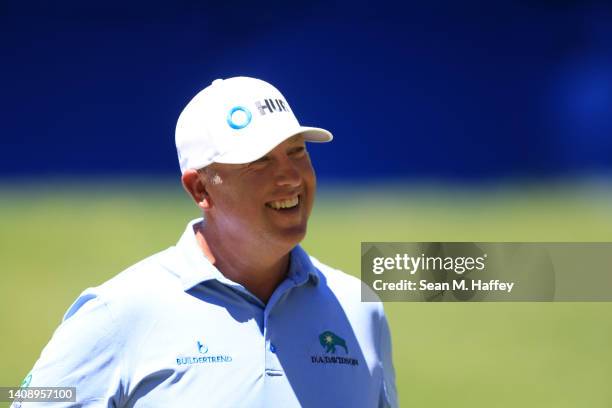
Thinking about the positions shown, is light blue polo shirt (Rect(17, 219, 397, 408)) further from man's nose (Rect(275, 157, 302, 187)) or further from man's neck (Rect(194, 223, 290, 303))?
man's nose (Rect(275, 157, 302, 187))

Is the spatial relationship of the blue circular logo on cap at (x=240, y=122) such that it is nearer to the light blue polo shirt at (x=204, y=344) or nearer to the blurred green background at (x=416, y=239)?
the light blue polo shirt at (x=204, y=344)

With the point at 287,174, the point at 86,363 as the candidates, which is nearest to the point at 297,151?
the point at 287,174

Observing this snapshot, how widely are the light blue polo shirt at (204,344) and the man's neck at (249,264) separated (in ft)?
0.10

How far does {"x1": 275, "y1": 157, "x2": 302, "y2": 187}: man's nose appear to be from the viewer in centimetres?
202

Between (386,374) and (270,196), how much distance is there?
0.47 m

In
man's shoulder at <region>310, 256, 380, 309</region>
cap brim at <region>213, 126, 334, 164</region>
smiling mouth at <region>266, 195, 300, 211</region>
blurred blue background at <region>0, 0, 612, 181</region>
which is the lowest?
man's shoulder at <region>310, 256, 380, 309</region>

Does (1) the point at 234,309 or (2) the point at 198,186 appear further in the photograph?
(2) the point at 198,186

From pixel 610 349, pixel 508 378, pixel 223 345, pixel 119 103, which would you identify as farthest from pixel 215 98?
pixel 119 103

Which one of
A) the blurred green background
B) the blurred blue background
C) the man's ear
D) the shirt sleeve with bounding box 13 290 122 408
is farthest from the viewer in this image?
the blurred blue background

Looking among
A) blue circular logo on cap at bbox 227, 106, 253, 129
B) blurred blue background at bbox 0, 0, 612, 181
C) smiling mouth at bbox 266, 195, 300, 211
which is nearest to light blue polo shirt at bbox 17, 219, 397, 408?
smiling mouth at bbox 266, 195, 300, 211

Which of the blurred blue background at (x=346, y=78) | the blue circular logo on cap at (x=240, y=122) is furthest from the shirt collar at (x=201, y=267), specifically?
the blurred blue background at (x=346, y=78)

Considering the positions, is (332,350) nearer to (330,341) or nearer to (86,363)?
(330,341)

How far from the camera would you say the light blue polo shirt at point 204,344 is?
1902 mm

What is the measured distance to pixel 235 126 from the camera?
2062mm
